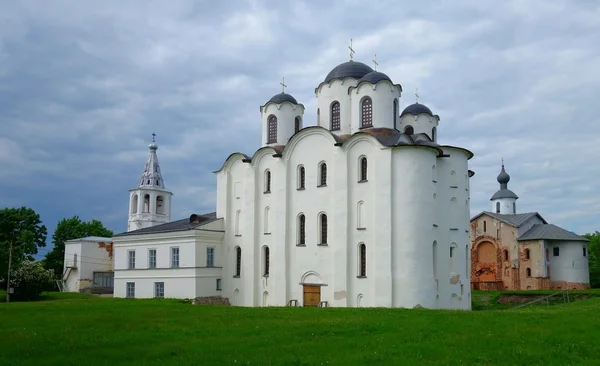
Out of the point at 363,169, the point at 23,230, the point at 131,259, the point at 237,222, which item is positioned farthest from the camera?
the point at 23,230

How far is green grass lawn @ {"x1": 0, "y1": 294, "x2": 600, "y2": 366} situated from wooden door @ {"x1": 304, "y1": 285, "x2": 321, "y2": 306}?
13.3 metres

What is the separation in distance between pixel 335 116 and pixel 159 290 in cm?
1648

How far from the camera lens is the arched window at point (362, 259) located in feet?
112

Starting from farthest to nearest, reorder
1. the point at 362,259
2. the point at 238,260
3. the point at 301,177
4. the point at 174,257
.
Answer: the point at 174,257 < the point at 238,260 < the point at 301,177 < the point at 362,259

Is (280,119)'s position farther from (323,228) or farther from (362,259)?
(362,259)

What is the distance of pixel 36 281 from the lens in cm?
4616

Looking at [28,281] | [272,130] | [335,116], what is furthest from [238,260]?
[28,281]

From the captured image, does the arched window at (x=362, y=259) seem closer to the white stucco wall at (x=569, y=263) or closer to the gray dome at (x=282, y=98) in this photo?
the gray dome at (x=282, y=98)

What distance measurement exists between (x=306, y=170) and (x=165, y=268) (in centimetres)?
1198

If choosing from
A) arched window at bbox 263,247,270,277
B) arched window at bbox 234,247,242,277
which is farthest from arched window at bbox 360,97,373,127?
arched window at bbox 234,247,242,277

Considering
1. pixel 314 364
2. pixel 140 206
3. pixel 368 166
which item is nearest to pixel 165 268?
pixel 368 166

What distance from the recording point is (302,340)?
1584cm

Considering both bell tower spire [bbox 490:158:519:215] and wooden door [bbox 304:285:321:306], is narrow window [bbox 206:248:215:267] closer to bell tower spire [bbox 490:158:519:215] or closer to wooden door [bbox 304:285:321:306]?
wooden door [bbox 304:285:321:306]

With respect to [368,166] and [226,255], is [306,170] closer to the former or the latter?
[368,166]
